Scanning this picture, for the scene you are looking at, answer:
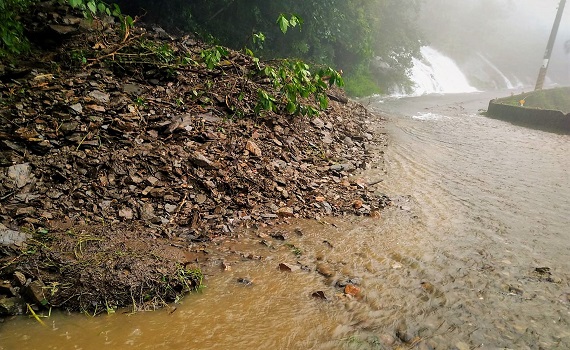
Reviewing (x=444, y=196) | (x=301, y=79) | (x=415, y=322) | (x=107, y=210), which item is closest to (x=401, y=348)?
(x=415, y=322)

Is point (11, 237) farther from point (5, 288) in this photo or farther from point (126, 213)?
point (126, 213)

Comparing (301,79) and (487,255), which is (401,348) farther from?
(301,79)

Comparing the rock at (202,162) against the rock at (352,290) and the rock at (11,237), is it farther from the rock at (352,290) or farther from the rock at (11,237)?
the rock at (352,290)

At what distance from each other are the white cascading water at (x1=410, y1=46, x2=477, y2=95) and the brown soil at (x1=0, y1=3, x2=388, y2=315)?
64.5 ft

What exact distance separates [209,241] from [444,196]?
3.73 m

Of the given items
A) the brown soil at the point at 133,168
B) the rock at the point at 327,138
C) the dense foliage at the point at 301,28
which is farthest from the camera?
the rock at the point at 327,138

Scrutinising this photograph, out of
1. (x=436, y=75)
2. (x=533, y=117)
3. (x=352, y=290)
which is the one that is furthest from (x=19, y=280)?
(x=436, y=75)

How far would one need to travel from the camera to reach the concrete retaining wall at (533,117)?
454 inches

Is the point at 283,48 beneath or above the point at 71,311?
above

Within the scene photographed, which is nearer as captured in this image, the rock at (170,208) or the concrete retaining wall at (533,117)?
the rock at (170,208)

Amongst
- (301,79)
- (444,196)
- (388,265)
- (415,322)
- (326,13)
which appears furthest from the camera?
(326,13)

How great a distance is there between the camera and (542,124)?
478 inches

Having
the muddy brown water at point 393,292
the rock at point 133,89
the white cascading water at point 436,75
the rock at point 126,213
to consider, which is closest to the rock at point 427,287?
the muddy brown water at point 393,292

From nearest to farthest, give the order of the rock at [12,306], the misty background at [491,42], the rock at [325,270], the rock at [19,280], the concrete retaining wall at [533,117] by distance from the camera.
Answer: the rock at [12,306], the rock at [19,280], the rock at [325,270], the concrete retaining wall at [533,117], the misty background at [491,42]
